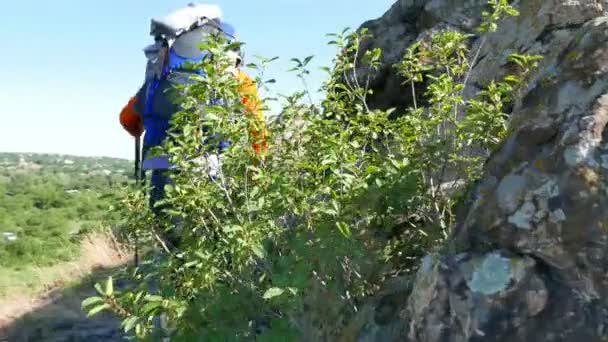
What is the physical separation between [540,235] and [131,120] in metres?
4.12

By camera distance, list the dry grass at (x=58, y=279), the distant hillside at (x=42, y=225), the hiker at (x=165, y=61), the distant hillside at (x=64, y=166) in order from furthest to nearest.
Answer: the distant hillside at (x=64, y=166) < the distant hillside at (x=42, y=225) < the dry grass at (x=58, y=279) < the hiker at (x=165, y=61)

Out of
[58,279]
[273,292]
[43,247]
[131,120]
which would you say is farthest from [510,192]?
[43,247]

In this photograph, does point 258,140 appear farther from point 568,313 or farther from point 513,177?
point 568,313

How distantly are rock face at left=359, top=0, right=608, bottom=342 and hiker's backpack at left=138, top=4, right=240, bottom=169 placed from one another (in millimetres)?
2834

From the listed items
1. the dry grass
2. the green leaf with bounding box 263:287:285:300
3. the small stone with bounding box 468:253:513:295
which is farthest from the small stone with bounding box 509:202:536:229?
the dry grass

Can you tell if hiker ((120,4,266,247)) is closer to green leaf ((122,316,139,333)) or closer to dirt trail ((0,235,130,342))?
green leaf ((122,316,139,333))

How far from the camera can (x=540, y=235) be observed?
2117mm

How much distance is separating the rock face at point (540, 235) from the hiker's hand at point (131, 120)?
3620 mm

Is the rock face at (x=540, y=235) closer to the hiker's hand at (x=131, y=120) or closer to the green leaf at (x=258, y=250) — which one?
the green leaf at (x=258, y=250)

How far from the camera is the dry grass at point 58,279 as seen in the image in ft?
25.9

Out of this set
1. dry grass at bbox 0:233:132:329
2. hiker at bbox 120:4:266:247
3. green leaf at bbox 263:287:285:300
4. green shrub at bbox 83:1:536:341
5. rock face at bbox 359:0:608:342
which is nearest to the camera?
rock face at bbox 359:0:608:342

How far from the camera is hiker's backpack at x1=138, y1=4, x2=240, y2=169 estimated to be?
4.78 metres

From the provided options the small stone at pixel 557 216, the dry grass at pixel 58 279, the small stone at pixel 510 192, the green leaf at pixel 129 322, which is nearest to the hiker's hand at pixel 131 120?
the dry grass at pixel 58 279

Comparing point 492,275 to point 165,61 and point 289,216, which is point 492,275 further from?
point 165,61
